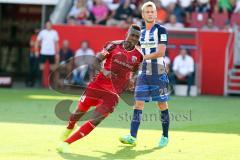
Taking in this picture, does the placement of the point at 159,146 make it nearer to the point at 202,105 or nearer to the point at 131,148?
the point at 131,148

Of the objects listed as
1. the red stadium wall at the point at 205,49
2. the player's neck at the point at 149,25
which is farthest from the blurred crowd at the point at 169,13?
the player's neck at the point at 149,25

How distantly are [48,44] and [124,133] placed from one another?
10.5 metres

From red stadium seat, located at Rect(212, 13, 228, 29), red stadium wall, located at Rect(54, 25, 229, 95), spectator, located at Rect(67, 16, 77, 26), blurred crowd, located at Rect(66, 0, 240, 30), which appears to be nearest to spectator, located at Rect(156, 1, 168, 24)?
blurred crowd, located at Rect(66, 0, 240, 30)

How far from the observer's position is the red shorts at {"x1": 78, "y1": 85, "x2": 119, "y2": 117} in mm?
10422

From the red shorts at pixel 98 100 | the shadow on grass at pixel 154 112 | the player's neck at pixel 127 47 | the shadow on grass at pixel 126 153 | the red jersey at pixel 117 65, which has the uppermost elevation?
the player's neck at pixel 127 47

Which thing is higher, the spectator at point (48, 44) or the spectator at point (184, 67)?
the spectator at point (48, 44)

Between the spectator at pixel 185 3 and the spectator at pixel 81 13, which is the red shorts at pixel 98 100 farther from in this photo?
the spectator at pixel 185 3

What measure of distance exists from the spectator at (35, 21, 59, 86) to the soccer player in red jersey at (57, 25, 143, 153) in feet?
38.5

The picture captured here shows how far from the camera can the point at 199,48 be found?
22469 millimetres

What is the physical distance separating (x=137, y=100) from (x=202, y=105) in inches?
291

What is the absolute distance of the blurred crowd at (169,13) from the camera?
2278 cm

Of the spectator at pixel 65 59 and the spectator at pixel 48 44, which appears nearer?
the spectator at pixel 65 59

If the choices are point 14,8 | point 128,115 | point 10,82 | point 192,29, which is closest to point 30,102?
point 128,115

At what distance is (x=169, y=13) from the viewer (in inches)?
898
